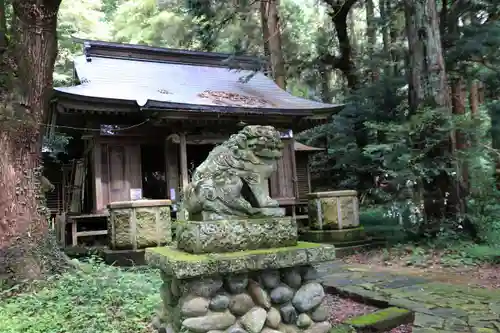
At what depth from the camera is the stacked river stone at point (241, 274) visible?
291 cm

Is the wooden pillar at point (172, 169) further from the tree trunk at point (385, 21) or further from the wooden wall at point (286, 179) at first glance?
the tree trunk at point (385, 21)

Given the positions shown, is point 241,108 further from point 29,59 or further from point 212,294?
point 212,294

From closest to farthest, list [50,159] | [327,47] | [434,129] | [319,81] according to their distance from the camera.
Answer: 1. [434,129]
2. [50,159]
3. [327,47]
4. [319,81]

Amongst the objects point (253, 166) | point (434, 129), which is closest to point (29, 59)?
point (253, 166)

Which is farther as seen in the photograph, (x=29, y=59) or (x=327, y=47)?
(x=327, y=47)

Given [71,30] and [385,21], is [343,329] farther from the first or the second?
[71,30]

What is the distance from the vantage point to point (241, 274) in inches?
121

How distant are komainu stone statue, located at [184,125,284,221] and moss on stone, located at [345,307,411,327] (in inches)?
53.2

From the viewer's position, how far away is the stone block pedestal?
2887 millimetres

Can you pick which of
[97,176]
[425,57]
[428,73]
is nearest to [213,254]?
[428,73]

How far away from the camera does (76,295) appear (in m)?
4.52

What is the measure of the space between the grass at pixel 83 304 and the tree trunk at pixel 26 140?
379mm

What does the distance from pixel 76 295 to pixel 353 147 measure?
11.1 meters

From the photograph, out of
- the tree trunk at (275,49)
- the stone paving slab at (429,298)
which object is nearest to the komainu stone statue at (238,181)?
the stone paving slab at (429,298)
